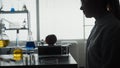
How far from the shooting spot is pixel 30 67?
1304 millimetres

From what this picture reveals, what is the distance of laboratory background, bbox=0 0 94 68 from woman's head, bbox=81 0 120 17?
4.04m

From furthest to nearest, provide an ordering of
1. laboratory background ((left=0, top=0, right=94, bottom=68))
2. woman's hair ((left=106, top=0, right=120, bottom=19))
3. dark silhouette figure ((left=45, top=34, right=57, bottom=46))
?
1. laboratory background ((left=0, top=0, right=94, bottom=68))
2. dark silhouette figure ((left=45, top=34, right=57, bottom=46))
3. woman's hair ((left=106, top=0, right=120, bottom=19))

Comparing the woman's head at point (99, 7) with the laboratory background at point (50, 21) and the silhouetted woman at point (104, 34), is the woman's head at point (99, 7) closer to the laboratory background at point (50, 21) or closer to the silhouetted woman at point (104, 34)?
the silhouetted woman at point (104, 34)

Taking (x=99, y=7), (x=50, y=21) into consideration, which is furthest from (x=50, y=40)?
(x=50, y=21)

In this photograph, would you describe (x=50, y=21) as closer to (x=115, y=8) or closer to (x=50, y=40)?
(x=50, y=40)

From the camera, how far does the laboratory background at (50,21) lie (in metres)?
5.29

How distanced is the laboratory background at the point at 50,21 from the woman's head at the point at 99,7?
4035 mm

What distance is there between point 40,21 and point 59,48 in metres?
3.81

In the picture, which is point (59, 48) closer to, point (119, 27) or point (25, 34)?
point (119, 27)

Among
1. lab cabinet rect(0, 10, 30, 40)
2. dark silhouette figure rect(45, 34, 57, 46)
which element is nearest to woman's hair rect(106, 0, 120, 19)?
dark silhouette figure rect(45, 34, 57, 46)

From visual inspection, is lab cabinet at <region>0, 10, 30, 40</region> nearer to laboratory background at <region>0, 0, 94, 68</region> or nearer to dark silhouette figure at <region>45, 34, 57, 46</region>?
laboratory background at <region>0, 0, 94, 68</region>

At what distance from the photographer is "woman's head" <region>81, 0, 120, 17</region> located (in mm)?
1122

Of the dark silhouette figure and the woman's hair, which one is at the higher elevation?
the woman's hair

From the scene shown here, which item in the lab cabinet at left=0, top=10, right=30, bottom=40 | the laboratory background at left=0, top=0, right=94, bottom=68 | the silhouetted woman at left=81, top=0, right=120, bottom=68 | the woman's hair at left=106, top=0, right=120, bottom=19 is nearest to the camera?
the silhouetted woman at left=81, top=0, right=120, bottom=68
